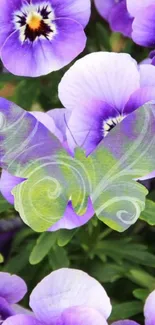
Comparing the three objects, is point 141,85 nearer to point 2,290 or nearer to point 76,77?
point 76,77

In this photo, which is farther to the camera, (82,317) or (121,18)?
(121,18)

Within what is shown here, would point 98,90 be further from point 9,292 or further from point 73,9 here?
point 9,292

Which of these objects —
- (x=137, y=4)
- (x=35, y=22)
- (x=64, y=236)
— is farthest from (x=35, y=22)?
(x=64, y=236)

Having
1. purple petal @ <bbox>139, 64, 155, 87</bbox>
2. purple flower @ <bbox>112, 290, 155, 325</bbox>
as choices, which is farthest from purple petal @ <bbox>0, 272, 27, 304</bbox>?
purple petal @ <bbox>139, 64, 155, 87</bbox>

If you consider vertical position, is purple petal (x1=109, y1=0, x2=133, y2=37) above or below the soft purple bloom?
above

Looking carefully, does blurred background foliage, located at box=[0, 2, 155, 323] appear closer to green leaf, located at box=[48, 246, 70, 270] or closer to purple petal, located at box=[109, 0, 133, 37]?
green leaf, located at box=[48, 246, 70, 270]

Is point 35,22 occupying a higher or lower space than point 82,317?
higher
